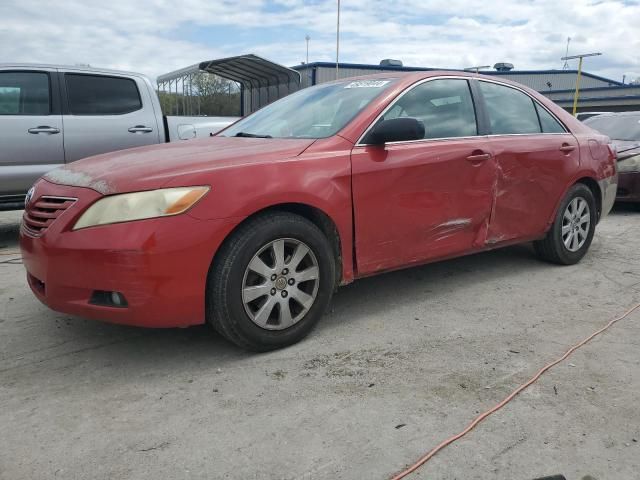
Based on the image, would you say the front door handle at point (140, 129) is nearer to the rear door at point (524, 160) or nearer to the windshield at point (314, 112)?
the windshield at point (314, 112)

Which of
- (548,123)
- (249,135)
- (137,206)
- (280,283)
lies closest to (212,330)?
(280,283)

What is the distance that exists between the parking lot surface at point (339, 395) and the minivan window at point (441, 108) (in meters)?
1.20

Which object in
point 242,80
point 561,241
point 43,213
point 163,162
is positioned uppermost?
point 242,80

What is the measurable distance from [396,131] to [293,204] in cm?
76

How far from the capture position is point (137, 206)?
2604 mm

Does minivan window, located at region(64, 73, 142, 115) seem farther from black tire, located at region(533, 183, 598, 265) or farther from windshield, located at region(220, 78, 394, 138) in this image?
black tire, located at region(533, 183, 598, 265)

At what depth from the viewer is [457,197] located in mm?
3713

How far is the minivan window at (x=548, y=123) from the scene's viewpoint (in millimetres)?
4520

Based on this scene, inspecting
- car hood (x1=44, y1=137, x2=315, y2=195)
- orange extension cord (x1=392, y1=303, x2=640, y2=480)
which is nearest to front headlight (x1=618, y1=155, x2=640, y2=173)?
orange extension cord (x1=392, y1=303, x2=640, y2=480)

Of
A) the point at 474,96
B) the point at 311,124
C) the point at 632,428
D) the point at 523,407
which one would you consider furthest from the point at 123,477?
the point at 474,96

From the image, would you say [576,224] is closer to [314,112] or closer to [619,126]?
[314,112]

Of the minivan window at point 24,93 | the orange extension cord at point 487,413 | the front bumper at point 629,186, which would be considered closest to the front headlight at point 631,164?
the front bumper at point 629,186

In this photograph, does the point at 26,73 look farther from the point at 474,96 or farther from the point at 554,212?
the point at 554,212

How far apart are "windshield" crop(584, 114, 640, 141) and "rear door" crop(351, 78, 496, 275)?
536 cm
